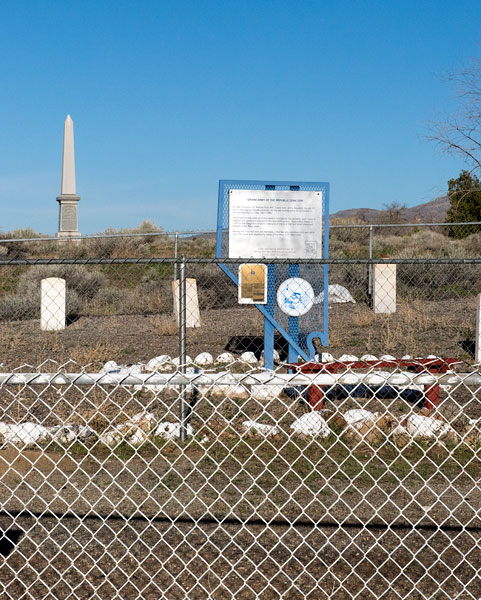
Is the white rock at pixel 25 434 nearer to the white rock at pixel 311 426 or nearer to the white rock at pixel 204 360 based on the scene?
the white rock at pixel 311 426

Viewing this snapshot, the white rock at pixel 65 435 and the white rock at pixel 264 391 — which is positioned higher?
the white rock at pixel 264 391

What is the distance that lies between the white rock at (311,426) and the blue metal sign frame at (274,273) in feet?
5.56

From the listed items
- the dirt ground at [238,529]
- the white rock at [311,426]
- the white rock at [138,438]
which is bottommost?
the dirt ground at [238,529]

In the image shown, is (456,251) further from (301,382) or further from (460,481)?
(301,382)

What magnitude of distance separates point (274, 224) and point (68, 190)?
64.8 feet

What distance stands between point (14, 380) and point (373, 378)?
1.55 meters

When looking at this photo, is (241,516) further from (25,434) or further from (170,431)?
(25,434)

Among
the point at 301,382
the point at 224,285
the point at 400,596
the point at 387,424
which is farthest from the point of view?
the point at 224,285

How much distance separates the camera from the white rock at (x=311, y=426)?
601 centimetres

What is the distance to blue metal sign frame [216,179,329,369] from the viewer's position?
7852 mm

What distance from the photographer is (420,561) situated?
379 cm

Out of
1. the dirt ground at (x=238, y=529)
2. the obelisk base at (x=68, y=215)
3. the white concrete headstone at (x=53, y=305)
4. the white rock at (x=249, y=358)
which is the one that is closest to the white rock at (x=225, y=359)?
the white rock at (x=249, y=358)

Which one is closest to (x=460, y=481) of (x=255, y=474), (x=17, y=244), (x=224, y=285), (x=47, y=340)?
(x=255, y=474)

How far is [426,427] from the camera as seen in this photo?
19.4 feet
